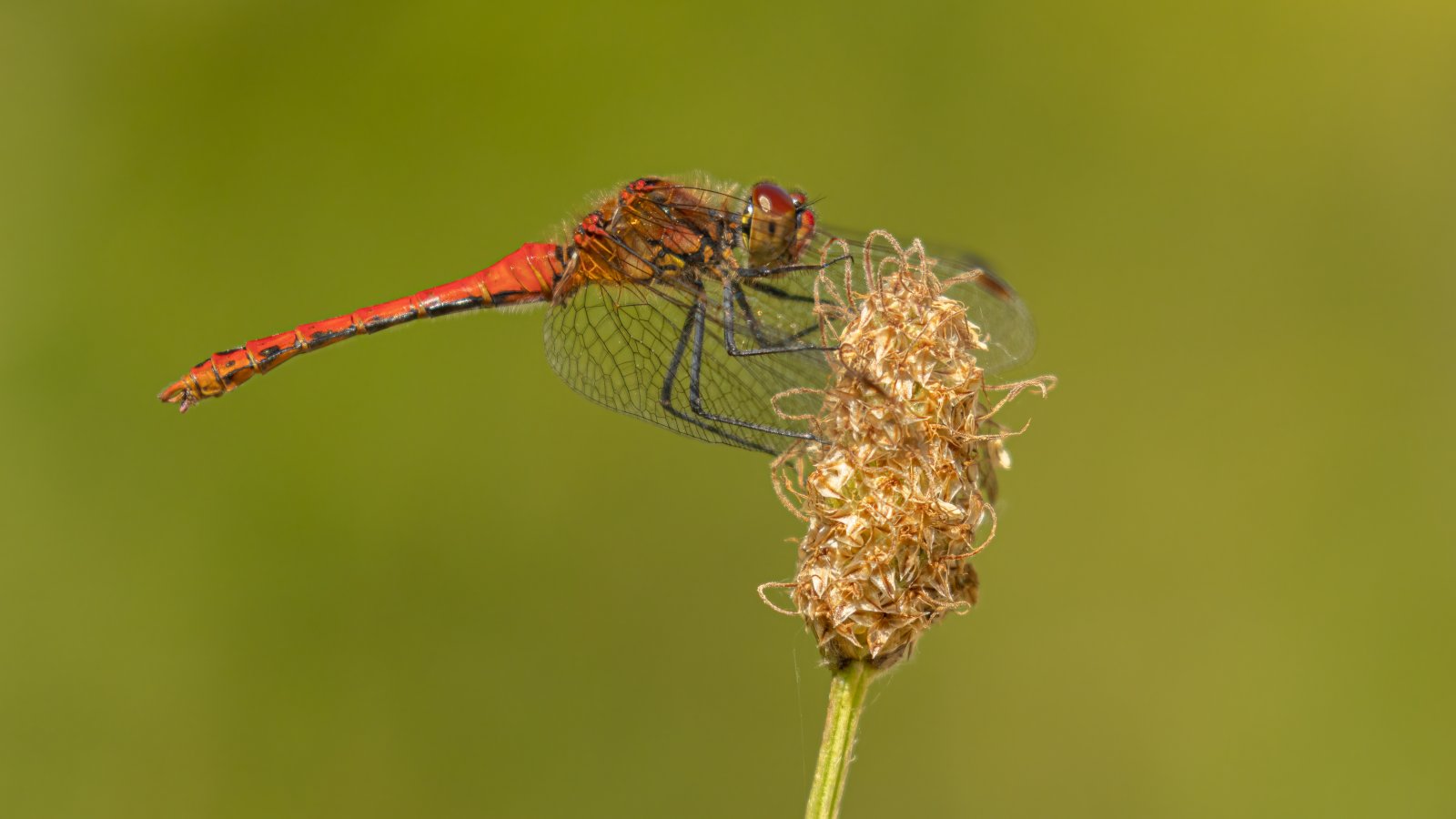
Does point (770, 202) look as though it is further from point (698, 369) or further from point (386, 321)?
point (386, 321)

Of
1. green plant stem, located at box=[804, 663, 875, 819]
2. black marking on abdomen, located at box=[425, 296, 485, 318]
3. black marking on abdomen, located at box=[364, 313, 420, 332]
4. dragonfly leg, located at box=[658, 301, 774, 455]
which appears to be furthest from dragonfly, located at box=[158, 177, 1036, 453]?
green plant stem, located at box=[804, 663, 875, 819]

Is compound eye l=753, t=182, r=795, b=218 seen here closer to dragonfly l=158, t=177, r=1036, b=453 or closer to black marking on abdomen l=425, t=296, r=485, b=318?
dragonfly l=158, t=177, r=1036, b=453

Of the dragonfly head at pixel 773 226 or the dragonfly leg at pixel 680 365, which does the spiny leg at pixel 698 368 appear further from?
the dragonfly head at pixel 773 226

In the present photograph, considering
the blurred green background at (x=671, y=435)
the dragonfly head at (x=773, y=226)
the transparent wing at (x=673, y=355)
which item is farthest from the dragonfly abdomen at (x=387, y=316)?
the blurred green background at (x=671, y=435)

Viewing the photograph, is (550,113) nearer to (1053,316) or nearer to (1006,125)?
(1006,125)

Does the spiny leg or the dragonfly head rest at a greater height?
the dragonfly head

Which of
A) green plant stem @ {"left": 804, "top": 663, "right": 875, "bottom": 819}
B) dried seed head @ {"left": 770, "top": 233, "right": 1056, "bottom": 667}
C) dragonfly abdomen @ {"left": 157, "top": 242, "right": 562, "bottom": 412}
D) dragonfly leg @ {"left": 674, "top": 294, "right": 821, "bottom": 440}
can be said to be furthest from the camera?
dragonfly abdomen @ {"left": 157, "top": 242, "right": 562, "bottom": 412}
